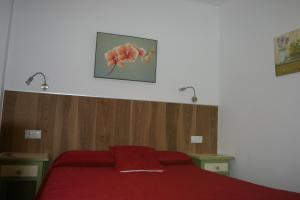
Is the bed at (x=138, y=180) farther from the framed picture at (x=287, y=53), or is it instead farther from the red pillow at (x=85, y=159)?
the framed picture at (x=287, y=53)

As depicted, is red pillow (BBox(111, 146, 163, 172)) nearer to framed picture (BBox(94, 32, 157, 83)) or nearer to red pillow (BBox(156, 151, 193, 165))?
red pillow (BBox(156, 151, 193, 165))

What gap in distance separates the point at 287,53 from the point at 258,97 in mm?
536

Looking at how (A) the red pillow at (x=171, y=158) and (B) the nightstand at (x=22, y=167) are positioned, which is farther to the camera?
(A) the red pillow at (x=171, y=158)

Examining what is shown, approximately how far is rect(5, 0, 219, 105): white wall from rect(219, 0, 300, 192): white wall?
295 millimetres

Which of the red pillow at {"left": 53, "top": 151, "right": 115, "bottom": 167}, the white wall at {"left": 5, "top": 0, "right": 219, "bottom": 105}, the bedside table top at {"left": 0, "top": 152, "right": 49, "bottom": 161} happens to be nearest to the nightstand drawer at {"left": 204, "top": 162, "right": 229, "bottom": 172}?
the white wall at {"left": 5, "top": 0, "right": 219, "bottom": 105}

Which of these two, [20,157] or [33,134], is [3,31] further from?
[20,157]

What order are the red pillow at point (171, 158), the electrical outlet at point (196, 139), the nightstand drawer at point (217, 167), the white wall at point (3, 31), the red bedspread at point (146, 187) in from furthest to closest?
the electrical outlet at point (196, 139) → the nightstand drawer at point (217, 167) → the red pillow at point (171, 158) → the white wall at point (3, 31) → the red bedspread at point (146, 187)

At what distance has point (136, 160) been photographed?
7.65ft

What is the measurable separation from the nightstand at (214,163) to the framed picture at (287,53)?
43.1 inches

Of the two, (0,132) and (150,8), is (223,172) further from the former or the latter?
(0,132)

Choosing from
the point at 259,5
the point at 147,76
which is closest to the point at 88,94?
the point at 147,76

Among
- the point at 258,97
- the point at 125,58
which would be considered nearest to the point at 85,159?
the point at 125,58

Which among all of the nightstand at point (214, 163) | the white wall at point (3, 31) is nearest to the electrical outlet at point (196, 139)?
the nightstand at point (214, 163)

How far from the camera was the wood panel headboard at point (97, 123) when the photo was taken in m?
2.57
